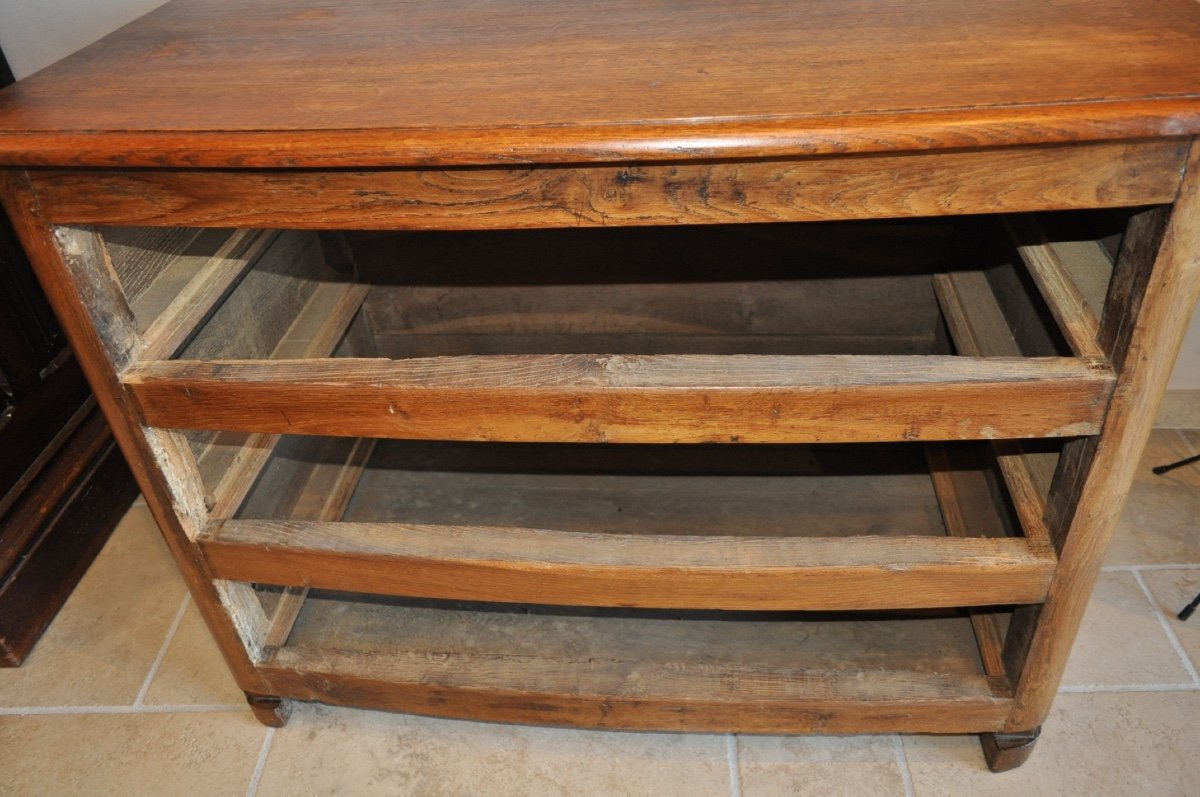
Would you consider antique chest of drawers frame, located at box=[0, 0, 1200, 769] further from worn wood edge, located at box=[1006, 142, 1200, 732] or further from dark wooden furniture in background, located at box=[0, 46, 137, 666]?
dark wooden furniture in background, located at box=[0, 46, 137, 666]

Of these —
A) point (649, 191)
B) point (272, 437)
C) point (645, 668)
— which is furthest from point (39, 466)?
point (649, 191)

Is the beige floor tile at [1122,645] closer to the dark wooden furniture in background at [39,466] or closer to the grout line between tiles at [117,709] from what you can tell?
the grout line between tiles at [117,709]

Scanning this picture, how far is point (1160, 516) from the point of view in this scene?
1845 mm

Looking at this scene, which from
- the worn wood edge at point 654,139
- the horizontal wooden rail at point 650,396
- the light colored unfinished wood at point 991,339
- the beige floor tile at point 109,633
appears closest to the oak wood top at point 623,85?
the worn wood edge at point 654,139

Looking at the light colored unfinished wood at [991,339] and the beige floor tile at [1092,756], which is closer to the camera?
the light colored unfinished wood at [991,339]

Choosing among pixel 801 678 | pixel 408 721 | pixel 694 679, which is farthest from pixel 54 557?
pixel 801 678

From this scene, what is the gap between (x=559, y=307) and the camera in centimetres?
190

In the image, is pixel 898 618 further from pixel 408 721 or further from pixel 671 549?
pixel 408 721

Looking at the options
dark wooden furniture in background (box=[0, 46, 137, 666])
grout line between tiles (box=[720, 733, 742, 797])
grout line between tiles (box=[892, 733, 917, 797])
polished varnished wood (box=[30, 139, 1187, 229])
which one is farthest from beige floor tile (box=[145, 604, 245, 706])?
grout line between tiles (box=[892, 733, 917, 797])

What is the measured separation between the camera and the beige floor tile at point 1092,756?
4.70 ft

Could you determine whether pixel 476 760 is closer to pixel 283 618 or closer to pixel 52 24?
pixel 283 618

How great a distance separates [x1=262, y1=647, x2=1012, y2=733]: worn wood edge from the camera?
54.6 inches

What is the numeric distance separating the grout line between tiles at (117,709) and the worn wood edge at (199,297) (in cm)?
66

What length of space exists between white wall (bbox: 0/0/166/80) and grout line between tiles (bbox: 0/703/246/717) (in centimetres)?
125
